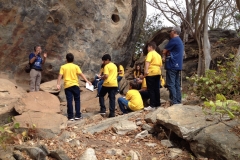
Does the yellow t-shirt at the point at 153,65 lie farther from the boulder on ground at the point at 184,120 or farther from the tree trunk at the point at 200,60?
the tree trunk at the point at 200,60

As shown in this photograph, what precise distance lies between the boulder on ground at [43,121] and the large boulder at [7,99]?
1.14 metres

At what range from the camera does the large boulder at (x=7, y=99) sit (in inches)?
280

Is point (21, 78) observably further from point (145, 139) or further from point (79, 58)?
point (145, 139)

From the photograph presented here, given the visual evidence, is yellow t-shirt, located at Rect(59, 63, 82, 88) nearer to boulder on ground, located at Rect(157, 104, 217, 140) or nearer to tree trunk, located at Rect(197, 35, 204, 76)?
boulder on ground, located at Rect(157, 104, 217, 140)

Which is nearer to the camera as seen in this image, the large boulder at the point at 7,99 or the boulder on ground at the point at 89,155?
the boulder on ground at the point at 89,155

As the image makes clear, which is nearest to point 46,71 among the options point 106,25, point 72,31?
point 72,31

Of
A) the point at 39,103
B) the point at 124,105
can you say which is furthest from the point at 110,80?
the point at 39,103

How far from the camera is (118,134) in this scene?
219 inches

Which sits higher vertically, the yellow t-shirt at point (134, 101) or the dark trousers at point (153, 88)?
the dark trousers at point (153, 88)

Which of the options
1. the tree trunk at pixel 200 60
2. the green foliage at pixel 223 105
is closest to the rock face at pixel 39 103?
the green foliage at pixel 223 105

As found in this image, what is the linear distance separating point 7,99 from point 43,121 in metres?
2.77

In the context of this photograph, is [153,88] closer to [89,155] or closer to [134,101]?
[134,101]

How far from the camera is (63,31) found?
1110 centimetres

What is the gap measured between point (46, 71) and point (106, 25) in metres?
2.99
